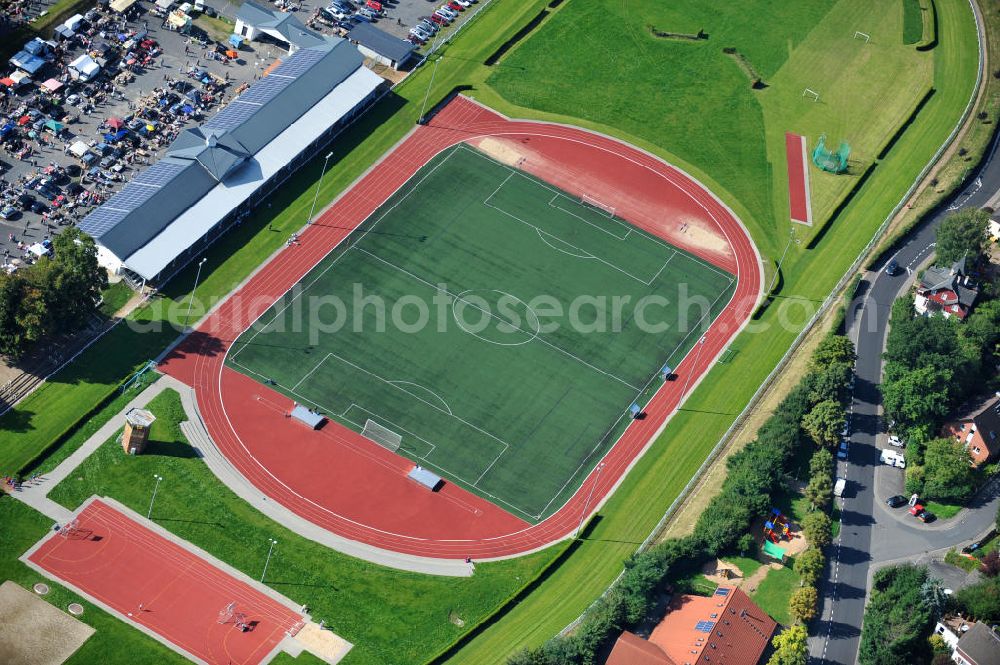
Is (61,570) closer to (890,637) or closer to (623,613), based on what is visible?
(623,613)

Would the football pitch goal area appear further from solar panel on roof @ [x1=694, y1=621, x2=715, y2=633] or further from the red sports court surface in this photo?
solar panel on roof @ [x1=694, y1=621, x2=715, y2=633]

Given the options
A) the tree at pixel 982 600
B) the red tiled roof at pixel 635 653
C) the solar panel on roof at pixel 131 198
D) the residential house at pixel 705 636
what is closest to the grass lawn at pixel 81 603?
the solar panel on roof at pixel 131 198

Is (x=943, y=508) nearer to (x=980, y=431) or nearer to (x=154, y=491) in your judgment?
(x=980, y=431)

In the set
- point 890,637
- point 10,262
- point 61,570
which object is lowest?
point 890,637

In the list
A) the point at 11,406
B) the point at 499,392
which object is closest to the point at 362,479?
the point at 499,392

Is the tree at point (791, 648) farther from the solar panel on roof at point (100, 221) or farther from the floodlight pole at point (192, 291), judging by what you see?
the solar panel on roof at point (100, 221)

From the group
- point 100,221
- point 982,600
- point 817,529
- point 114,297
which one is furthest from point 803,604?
point 100,221

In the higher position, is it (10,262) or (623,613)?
(10,262)

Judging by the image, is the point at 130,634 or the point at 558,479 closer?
the point at 130,634
